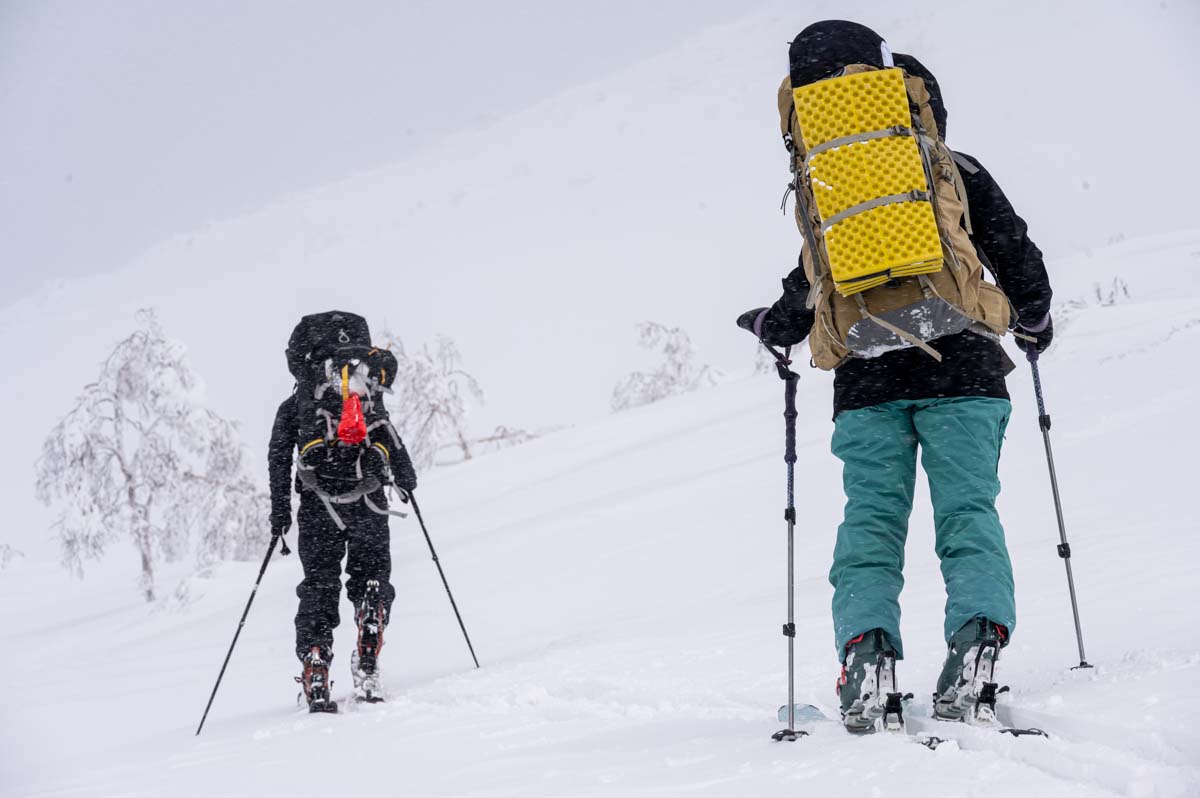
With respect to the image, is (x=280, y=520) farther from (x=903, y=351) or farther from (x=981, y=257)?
(x=981, y=257)

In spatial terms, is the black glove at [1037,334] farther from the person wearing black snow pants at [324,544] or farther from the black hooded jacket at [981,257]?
the person wearing black snow pants at [324,544]

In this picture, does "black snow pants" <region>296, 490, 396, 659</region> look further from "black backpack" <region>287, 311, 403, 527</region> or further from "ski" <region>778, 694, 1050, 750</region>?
"ski" <region>778, 694, 1050, 750</region>

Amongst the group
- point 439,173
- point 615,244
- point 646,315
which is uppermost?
point 439,173

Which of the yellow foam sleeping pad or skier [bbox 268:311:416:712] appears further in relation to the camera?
skier [bbox 268:311:416:712]

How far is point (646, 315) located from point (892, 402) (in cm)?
4512

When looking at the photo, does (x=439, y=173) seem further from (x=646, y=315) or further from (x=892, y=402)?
Result: (x=892, y=402)

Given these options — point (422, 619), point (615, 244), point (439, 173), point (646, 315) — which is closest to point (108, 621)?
point (422, 619)

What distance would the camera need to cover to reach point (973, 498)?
2826 mm

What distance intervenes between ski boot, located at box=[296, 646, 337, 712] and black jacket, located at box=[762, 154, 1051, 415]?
323 centimetres

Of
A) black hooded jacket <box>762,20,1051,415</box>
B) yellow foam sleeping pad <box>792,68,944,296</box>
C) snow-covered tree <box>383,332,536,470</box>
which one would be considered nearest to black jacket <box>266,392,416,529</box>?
black hooded jacket <box>762,20,1051,415</box>

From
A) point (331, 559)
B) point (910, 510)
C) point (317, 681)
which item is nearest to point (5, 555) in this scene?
point (331, 559)

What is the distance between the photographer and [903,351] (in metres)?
2.96

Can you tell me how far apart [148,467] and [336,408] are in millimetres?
15346

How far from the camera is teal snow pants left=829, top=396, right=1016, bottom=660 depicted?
8.98 feet
